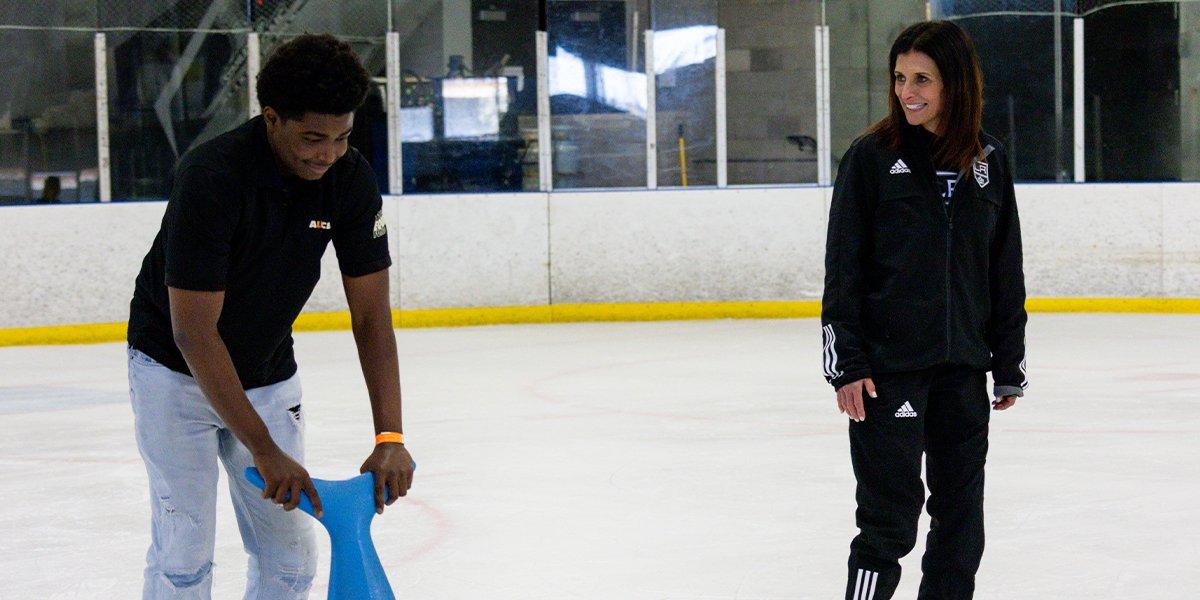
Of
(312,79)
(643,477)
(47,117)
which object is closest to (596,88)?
(47,117)

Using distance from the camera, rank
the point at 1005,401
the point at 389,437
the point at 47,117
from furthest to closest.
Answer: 1. the point at 47,117
2. the point at 1005,401
3. the point at 389,437

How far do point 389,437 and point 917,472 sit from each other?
974 millimetres

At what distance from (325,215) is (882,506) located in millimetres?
1082

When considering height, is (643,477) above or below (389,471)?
below

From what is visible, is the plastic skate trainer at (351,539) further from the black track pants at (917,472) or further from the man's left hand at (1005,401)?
the man's left hand at (1005,401)

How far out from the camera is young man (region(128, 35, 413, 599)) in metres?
1.97

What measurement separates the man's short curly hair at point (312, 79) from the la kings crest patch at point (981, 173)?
1153mm

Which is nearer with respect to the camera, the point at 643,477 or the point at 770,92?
the point at 643,477

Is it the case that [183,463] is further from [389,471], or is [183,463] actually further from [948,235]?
[948,235]

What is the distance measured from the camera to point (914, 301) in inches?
101

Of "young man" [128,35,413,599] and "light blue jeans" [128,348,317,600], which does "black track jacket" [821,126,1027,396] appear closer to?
"young man" [128,35,413,599]

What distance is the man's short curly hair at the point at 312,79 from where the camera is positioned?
1.93 m

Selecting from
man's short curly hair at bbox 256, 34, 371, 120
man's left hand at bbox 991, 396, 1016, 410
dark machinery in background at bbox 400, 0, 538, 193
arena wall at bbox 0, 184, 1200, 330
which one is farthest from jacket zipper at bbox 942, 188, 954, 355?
dark machinery in background at bbox 400, 0, 538, 193

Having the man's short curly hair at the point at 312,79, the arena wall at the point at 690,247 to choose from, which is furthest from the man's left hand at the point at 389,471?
the arena wall at the point at 690,247
